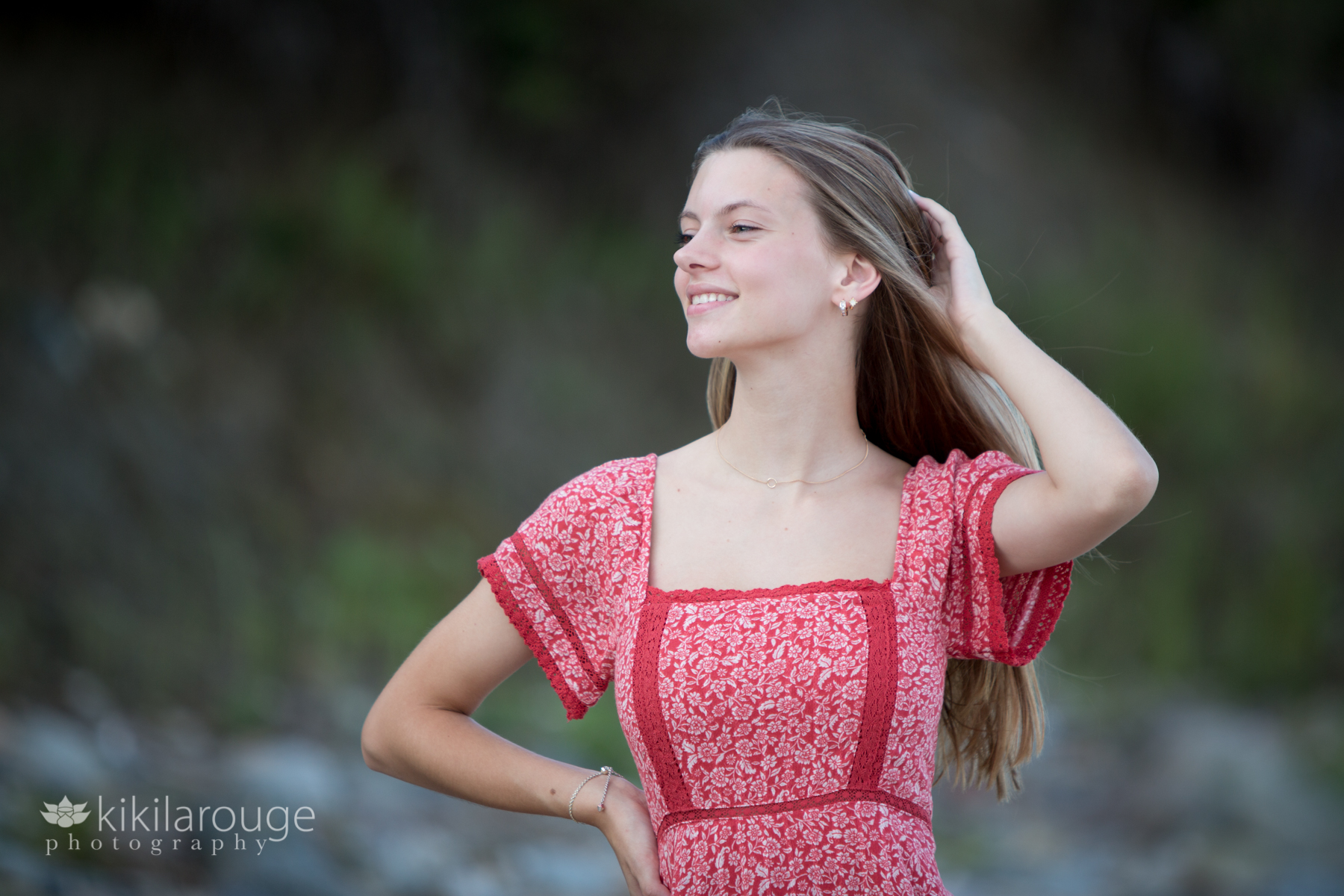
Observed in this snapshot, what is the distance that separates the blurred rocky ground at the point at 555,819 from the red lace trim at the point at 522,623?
2.61m

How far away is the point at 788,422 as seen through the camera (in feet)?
5.63

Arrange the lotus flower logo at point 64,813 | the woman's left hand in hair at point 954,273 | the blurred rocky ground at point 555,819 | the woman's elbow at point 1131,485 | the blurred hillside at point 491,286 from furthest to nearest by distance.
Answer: the blurred hillside at point 491,286
the blurred rocky ground at point 555,819
the lotus flower logo at point 64,813
the woman's left hand in hair at point 954,273
the woman's elbow at point 1131,485

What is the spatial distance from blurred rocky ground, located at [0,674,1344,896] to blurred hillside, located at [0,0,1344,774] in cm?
15

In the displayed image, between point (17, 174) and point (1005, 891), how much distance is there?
475 cm

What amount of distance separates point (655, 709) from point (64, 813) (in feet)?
9.63

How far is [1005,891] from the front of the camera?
15.0ft

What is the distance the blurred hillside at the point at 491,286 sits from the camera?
435cm

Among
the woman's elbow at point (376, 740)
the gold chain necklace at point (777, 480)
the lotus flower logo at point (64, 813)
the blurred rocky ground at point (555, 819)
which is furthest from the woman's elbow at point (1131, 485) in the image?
the lotus flower logo at point (64, 813)

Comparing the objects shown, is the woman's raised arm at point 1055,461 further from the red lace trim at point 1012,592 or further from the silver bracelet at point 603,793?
the silver bracelet at point 603,793

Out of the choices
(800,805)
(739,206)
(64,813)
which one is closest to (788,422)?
(739,206)

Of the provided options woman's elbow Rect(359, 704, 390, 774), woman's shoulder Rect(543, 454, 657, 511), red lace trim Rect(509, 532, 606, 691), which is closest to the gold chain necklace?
woman's shoulder Rect(543, 454, 657, 511)

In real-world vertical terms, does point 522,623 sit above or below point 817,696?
above

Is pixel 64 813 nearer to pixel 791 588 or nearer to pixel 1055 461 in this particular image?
pixel 791 588

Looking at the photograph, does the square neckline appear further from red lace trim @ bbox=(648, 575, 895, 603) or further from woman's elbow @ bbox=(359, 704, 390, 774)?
woman's elbow @ bbox=(359, 704, 390, 774)
